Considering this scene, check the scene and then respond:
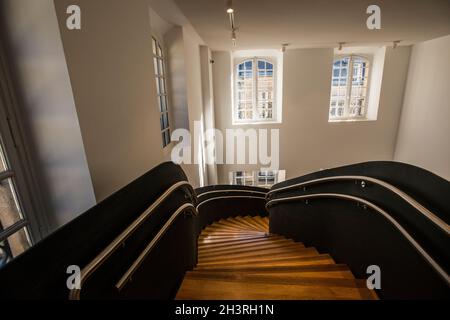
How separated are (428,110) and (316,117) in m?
3.19

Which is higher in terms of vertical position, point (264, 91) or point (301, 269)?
point (264, 91)

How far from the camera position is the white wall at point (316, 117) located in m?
8.00

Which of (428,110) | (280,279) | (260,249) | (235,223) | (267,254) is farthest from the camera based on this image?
(428,110)

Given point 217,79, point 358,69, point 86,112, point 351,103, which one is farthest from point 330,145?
point 86,112

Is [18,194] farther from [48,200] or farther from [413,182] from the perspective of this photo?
[413,182]

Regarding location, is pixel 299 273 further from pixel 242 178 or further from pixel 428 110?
pixel 428 110

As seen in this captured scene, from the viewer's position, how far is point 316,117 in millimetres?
8570

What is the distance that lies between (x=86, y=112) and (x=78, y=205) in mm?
683

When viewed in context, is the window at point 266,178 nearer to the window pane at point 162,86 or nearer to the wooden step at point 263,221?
the wooden step at point 263,221

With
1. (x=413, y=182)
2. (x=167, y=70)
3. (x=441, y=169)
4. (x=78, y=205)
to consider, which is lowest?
(x=441, y=169)

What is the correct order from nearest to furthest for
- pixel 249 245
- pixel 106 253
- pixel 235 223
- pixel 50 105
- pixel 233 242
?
pixel 106 253, pixel 50 105, pixel 249 245, pixel 233 242, pixel 235 223

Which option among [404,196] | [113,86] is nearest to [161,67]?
[113,86]

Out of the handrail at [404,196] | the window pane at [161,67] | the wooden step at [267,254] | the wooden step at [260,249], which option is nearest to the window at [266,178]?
the window pane at [161,67]

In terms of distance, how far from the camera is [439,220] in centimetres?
118
